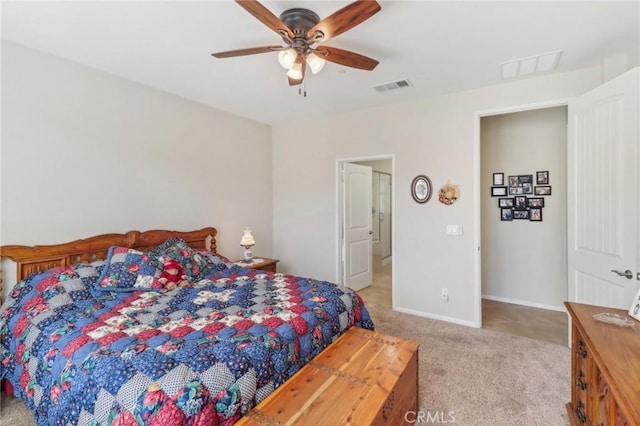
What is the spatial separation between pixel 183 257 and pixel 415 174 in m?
2.75

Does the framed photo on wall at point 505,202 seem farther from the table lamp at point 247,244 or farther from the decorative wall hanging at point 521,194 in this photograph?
the table lamp at point 247,244

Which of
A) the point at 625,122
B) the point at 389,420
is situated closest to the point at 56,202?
the point at 389,420

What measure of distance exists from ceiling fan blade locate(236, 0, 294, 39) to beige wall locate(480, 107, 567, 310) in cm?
352

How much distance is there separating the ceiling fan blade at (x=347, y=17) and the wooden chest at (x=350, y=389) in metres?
1.92

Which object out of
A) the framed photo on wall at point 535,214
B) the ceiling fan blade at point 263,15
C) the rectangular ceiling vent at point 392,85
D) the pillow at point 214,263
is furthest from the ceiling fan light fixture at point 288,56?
the framed photo on wall at point 535,214

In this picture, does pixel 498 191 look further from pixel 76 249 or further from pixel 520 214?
pixel 76 249

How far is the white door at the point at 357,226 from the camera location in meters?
4.36

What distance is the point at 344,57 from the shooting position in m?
2.02

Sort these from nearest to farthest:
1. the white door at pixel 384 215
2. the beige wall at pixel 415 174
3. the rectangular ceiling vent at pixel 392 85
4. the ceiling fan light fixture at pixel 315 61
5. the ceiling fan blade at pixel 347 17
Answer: the ceiling fan blade at pixel 347 17
the ceiling fan light fixture at pixel 315 61
the rectangular ceiling vent at pixel 392 85
the beige wall at pixel 415 174
the white door at pixel 384 215

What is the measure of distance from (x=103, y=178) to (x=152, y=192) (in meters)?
0.46

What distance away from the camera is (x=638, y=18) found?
1.99 meters

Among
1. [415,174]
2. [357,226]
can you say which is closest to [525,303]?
[415,174]

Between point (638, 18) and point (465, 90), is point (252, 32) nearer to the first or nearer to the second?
point (465, 90)

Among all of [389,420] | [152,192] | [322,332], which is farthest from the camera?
[152,192]
